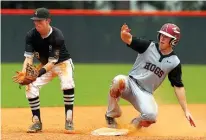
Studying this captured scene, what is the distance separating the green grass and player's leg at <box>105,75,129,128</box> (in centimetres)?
259

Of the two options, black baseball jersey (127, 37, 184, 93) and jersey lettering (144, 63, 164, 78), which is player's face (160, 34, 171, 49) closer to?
black baseball jersey (127, 37, 184, 93)

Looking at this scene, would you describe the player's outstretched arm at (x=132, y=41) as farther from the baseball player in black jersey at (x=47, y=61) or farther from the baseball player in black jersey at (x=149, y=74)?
the baseball player in black jersey at (x=47, y=61)

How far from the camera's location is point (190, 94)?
36.7 feet

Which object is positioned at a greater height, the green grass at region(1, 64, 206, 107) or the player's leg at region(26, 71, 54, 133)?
the player's leg at region(26, 71, 54, 133)

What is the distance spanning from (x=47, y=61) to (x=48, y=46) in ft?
0.79

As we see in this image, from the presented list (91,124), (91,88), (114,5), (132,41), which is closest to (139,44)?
(132,41)

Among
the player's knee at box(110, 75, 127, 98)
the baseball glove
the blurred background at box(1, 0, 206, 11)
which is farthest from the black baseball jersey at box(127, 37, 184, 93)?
the blurred background at box(1, 0, 206, 11)

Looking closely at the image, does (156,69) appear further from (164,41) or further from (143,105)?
(143,105)

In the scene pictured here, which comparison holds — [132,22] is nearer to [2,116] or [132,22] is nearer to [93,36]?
[93,36]

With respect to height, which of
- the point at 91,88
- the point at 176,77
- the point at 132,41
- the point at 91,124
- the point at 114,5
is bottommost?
the point at 91,88

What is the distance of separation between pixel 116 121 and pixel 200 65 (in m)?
10.7

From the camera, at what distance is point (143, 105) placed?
6203 mm

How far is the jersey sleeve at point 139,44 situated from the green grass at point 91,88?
2888mm

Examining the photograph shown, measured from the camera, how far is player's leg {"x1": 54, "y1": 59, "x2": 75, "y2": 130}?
6.49 meters
